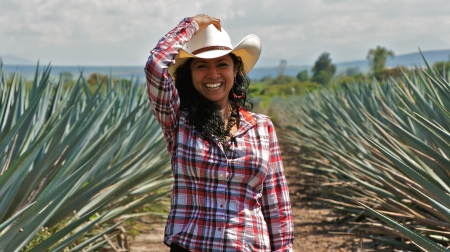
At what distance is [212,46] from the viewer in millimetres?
2012

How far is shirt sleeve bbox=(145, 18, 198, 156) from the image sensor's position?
6.13 feet

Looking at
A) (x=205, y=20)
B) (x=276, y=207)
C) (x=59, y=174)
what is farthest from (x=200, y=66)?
(x=59, y=174)

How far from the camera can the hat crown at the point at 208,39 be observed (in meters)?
2.02

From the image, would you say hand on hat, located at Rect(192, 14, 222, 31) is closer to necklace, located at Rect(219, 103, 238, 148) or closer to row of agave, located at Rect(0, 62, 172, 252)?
necklace, located at Rect(219, 103, 238, 148)

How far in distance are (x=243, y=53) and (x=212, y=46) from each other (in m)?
0.18

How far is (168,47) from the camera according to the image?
1.93 metres

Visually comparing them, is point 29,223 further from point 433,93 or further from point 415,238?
point 433,93

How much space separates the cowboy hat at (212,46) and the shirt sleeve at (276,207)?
0.33 m

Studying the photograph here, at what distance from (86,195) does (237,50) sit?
1044 millimetres

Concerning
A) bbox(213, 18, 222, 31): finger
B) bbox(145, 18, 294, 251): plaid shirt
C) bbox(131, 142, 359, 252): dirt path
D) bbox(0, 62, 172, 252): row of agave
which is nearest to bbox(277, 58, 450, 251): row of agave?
bbox(131, 142, 359, 252): dirt path

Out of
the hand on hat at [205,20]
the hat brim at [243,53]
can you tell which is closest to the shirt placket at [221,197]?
the hat brim at [243,53]

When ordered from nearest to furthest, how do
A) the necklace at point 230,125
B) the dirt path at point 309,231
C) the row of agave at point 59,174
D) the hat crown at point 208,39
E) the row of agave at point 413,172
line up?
the row of agave at point 59,174
the necklace at point 230,125
the hat crown at point 208,39
the row of agave at point 413,172
the dirt path at point 309,231

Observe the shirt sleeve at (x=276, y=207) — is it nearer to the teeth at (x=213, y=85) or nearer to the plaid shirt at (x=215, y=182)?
the plaid shirt at (x=215, y=182)

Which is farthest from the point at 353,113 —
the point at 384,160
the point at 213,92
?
the point at 213,92
